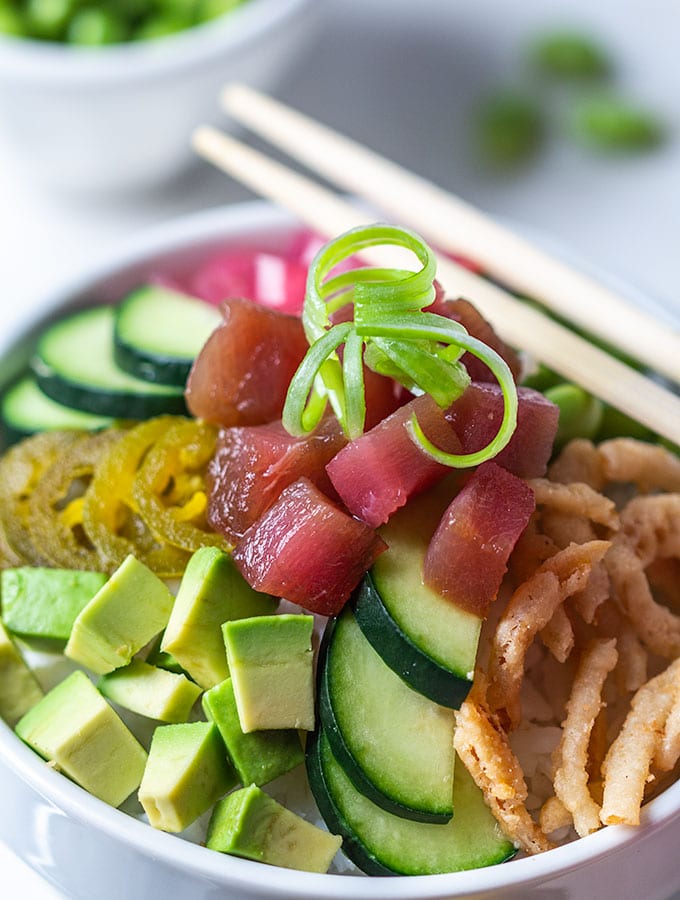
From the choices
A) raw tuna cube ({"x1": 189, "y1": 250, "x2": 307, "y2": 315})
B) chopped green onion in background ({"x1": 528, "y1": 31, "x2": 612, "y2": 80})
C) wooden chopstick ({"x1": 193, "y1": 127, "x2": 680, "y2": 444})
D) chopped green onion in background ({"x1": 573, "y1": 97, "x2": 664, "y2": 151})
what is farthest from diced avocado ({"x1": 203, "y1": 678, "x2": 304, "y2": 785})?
chopped green onion in background ({"x1": 528, "y1": 31, "x2": 612, "y2": 80})

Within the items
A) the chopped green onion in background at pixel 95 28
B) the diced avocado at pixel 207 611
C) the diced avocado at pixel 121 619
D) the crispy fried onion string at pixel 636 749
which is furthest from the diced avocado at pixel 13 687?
the chopped green onion in background at pixel 95 28

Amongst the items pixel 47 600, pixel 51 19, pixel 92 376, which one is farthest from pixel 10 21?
pixel 47 600

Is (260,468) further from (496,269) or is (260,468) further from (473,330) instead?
(496,269)

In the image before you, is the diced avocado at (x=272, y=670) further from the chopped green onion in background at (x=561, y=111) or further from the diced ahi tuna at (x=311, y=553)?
the chopped green onion in background at (x=561, y=111)

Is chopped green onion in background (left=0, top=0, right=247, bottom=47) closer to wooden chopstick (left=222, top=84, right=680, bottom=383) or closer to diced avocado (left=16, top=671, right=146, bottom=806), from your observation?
wooden chopstick (left=222, top=84, right=680, bottom=383)

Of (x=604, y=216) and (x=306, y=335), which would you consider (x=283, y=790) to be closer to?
(x=306, y=335)

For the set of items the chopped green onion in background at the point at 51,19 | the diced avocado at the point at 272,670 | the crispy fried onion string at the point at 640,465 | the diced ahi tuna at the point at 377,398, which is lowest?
the chopped green onion in background at the point at 51,19
